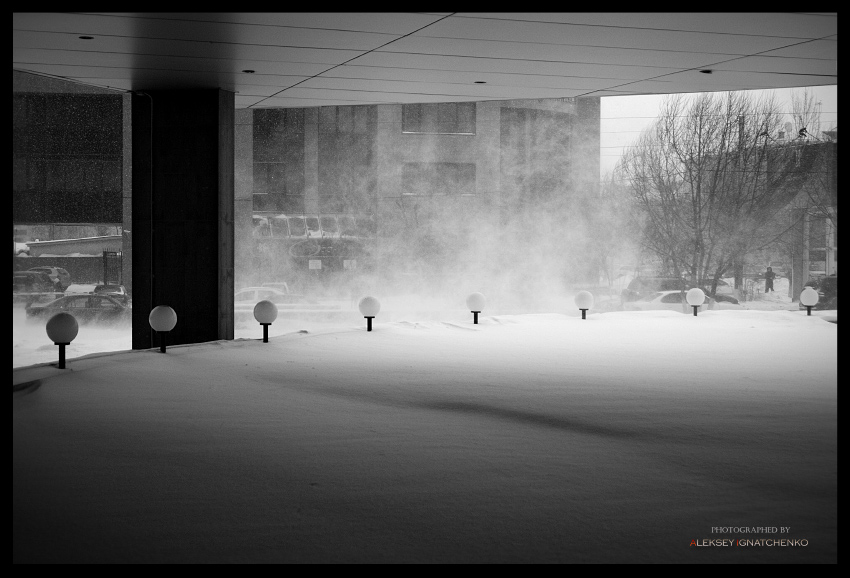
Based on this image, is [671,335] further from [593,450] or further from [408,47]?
[593,450]

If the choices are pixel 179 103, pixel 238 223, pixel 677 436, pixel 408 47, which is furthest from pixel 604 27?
pixel 238 223

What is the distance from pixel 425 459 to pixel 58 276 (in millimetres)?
8393

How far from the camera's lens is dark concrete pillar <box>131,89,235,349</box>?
9.67 m

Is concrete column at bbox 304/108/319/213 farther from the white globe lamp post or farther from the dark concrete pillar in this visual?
the white globe lamp post

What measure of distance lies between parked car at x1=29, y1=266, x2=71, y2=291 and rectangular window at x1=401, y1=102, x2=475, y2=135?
9886 millimetres

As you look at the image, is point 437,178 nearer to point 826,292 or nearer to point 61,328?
point 826,292

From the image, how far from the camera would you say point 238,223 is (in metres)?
17.8

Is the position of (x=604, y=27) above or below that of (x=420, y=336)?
above

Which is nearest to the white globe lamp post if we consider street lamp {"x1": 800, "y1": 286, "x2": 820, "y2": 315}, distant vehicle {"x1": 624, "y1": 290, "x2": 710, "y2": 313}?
street lamp {"x1": 800, "y1": 286, "x2": 820, "y2": 315}

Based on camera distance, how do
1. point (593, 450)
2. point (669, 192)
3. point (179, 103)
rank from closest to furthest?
point (593, 450) < point (179, 103) < point (669, 192)

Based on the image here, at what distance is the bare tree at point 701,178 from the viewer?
18.8 metres

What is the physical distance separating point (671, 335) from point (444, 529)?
7521 millimetres

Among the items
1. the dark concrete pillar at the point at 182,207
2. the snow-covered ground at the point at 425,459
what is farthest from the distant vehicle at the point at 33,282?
the snow-covered ground at the point at 425,459

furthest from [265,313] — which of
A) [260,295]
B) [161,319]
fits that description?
[260,295]
